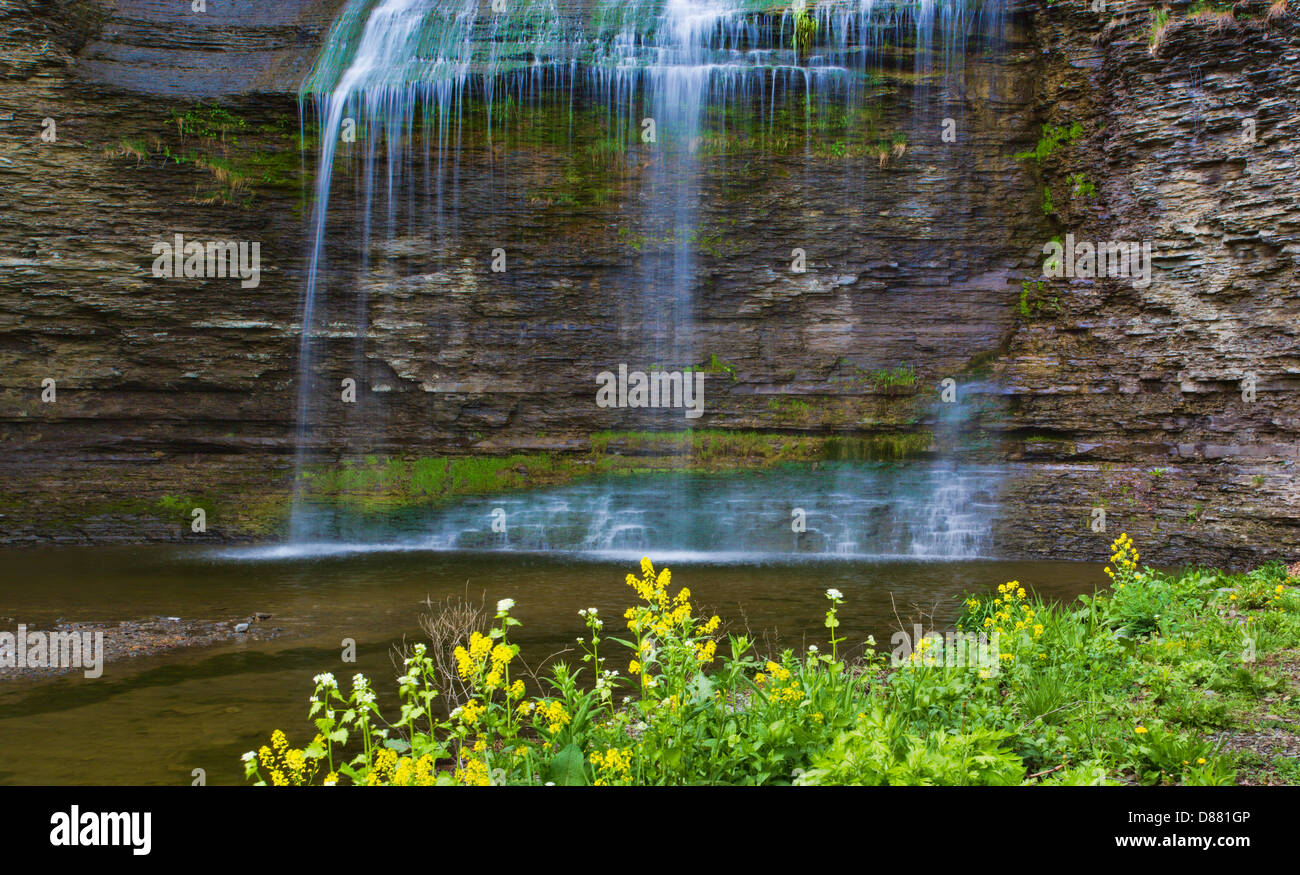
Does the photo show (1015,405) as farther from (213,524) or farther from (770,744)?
(213,524)

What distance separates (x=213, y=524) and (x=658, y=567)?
9.21 m

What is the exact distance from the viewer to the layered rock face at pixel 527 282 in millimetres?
15492

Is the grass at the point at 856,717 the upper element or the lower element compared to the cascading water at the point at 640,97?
lower

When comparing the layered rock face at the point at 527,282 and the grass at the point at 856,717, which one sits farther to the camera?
the layered rock face at the point at 527,282

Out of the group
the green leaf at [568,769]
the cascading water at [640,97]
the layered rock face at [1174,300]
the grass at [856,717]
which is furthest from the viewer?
the cascading water at [640,97]

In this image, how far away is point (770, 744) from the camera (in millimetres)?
3826

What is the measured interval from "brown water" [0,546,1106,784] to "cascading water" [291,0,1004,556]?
365 centimetres

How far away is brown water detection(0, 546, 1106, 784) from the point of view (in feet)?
18.4

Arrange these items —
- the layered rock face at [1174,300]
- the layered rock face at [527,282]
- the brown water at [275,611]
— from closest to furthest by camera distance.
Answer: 1. the brown water at [275,611]
2. the layered rock face at [1174,300]
3. the layered rock face at [527,282]

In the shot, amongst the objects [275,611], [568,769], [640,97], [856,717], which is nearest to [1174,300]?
[640,97]

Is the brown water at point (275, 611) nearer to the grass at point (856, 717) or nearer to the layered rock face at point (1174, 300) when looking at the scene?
the grass at point (856, 717)

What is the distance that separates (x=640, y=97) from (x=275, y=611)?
1229 centimetres

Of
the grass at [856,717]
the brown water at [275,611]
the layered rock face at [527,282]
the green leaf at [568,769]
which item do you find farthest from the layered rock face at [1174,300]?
the green leaf at [568,769]

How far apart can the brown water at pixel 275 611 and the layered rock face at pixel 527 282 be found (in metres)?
2.55
